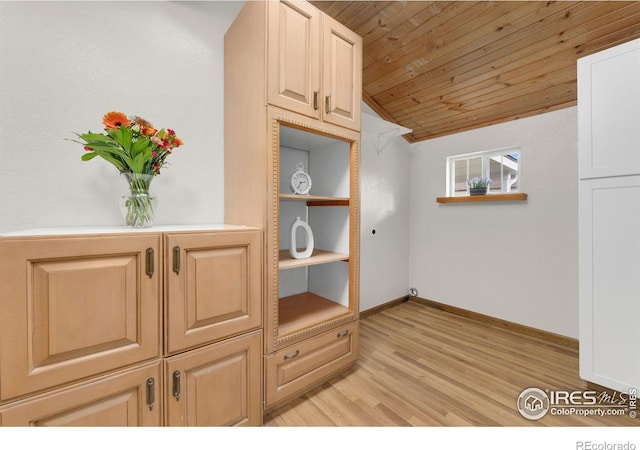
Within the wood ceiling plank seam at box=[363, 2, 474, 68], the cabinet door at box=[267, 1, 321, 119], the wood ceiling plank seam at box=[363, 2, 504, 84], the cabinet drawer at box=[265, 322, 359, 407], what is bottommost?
the cabinet drawer at box=[265, 322, 359, 407]

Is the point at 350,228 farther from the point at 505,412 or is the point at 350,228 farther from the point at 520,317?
the point at 520,317

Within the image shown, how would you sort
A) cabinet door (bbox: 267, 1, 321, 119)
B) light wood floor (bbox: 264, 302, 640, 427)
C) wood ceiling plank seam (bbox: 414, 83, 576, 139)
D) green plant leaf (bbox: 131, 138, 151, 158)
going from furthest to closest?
wood ceiling plank seam (bbox: 414, 83, 576, 139) → light wood floor (bbox: 264, 302, 640, 427) → cabinet door (bbox: 267, 1, 321, 119) → green plant leaf (bbox: 131, 138, 151, 158)

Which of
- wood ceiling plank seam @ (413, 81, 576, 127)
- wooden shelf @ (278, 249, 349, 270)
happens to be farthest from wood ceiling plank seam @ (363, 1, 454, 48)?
wooden shelf @ (278, 249, 349, 270)

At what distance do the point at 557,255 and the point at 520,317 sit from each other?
682 mm

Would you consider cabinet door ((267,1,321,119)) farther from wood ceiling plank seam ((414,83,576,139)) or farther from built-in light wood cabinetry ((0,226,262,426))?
wood ceiling plank seam ((414,83,576,139))

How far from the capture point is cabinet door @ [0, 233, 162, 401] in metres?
0.83

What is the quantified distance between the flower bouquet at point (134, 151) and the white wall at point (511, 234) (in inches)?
111

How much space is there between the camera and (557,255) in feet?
7.68

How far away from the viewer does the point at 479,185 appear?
2.79 m

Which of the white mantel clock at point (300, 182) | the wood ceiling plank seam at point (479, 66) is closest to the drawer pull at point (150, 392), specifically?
the white mantel clock at point (300, 182)

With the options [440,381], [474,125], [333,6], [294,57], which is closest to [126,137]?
[294,57]

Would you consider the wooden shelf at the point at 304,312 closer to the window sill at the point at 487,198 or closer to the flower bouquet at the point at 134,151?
the flower bouquet at the point at 134,151

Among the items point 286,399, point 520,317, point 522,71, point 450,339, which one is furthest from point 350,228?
point 520,317

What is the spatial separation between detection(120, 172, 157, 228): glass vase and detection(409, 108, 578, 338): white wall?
291 cm
